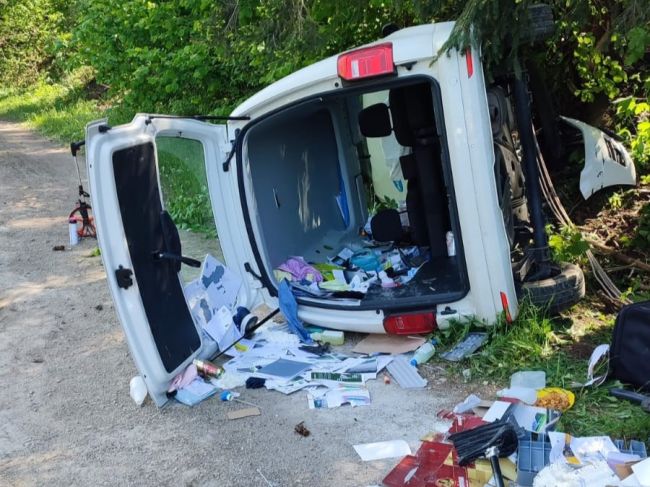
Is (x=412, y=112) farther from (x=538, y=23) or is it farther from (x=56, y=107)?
(x=56, y=107)

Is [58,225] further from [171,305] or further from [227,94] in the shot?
[171,305]

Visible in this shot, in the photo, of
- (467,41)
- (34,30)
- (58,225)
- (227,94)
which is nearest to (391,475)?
(467,41)

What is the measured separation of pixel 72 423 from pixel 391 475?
2041mm

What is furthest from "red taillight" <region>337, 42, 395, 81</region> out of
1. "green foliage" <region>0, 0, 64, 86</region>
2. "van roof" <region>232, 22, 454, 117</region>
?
"green foliage" <region>0, 0, 64, 86</region>

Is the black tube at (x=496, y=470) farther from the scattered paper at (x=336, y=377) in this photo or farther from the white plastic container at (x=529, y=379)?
the scattered paper at (x=336, y=377)

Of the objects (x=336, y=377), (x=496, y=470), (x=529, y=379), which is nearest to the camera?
(x=496, y=470)

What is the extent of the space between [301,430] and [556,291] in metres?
1.89

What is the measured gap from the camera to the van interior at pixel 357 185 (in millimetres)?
4973

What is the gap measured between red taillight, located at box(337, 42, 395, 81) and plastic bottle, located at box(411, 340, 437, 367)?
175 cm

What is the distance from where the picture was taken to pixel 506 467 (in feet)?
10.4

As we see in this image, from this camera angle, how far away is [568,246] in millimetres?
5641

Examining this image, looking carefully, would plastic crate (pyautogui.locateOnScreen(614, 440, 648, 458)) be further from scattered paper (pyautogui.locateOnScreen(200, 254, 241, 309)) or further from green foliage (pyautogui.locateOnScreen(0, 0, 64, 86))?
green foliage (pyautogui.locateOnScreen(0, 0, 64, 86))

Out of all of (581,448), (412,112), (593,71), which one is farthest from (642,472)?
(593,71)

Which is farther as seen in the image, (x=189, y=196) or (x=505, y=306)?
(x=189, y=196)
